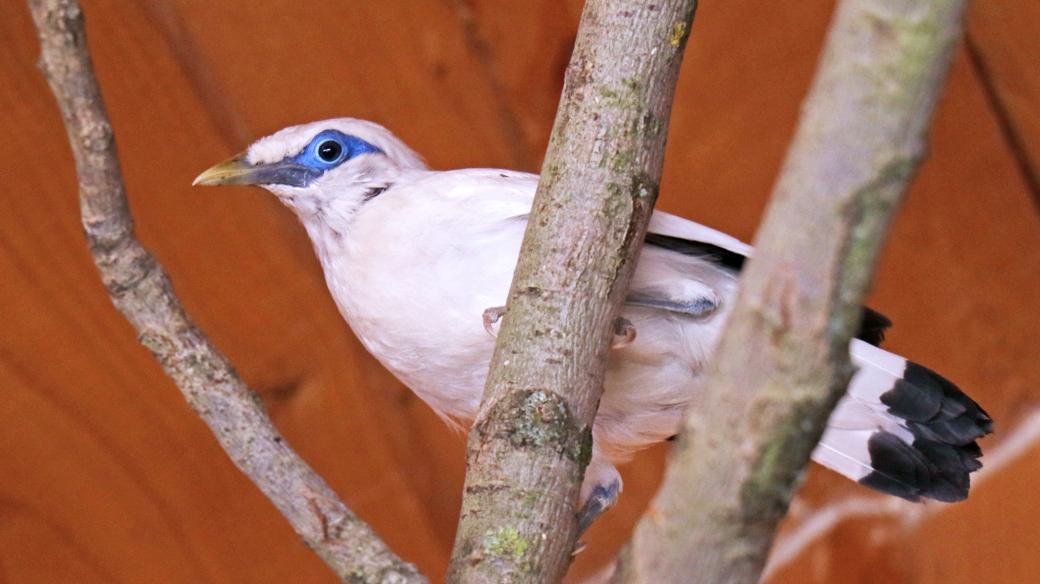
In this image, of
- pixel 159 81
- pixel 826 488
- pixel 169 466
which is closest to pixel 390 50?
pixel 159 81

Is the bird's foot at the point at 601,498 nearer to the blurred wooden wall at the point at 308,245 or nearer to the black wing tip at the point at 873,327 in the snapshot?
the black wing tip at the point at 873,327

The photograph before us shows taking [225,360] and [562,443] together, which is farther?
[225,360]

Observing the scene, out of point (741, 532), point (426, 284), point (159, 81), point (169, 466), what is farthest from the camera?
point (169, 466)

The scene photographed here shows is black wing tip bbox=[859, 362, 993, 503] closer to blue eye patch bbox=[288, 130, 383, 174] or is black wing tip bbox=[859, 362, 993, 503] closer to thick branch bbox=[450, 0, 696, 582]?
thick branch bbox=[450, 0, 696, 582]

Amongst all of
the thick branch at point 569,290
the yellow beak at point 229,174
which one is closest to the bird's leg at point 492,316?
the thick branch at point 569,290

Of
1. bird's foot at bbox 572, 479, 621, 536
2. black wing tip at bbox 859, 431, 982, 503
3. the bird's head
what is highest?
the bird's head

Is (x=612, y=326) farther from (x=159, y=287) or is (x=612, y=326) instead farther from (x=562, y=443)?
(x=159, y=287)

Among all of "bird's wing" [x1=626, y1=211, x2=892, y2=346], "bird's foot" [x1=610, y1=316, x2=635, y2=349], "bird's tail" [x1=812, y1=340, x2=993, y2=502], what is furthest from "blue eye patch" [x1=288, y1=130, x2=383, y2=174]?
"bird's tail" [x1=812, y1=340, x2=993, y2=502]
